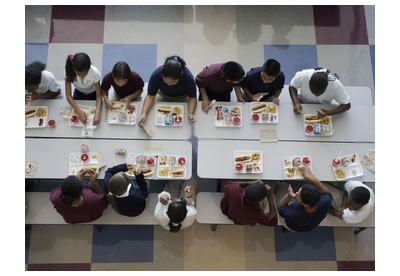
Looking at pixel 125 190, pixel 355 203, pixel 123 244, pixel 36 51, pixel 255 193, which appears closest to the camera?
pixel 255 193

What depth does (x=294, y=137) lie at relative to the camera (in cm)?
393

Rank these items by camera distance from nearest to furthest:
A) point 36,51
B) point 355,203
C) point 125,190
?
point 125,190, point 355,203, point 36,51

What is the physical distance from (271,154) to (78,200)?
207 cm

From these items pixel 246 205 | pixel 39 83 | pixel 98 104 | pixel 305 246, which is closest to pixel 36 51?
pixel 39 83

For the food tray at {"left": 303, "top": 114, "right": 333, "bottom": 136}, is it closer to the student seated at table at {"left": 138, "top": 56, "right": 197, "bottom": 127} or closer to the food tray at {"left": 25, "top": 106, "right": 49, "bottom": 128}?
the student seated at table at {"left": 138, "top": 56, "right": 197, "bottom": 127}

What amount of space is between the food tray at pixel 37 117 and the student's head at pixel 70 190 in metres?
0.90

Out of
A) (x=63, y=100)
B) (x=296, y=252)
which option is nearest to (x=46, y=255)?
(x=63, y=100)

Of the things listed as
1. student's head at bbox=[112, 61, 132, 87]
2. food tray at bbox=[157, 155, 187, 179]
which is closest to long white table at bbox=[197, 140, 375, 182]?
food tray at bbox=[157, 155, 187, 179]

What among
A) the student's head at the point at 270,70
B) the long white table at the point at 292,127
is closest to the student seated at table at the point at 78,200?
the long white table at the point at 292,127

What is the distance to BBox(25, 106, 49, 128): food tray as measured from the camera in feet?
12.6

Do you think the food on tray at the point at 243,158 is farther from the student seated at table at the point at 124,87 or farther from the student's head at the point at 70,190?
the student's head at the point at 70,190

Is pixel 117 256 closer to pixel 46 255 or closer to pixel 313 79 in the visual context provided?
pixel 46 255

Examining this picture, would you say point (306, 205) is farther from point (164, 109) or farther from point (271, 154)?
point (164, 109)

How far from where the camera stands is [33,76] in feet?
12.0
